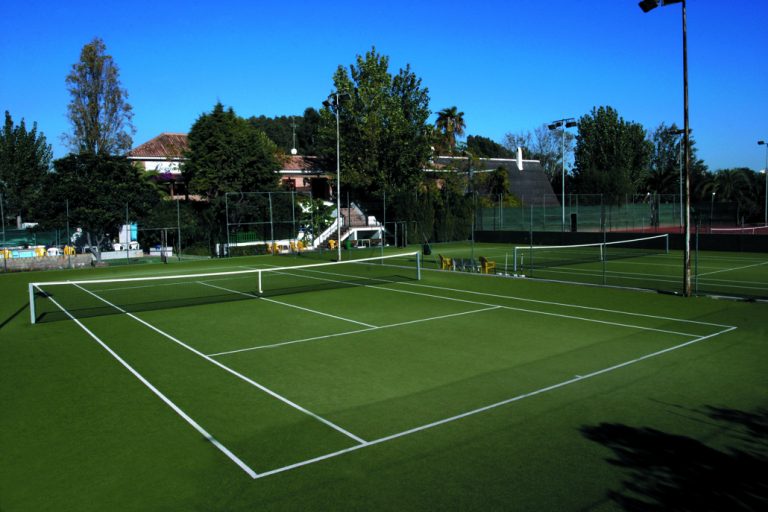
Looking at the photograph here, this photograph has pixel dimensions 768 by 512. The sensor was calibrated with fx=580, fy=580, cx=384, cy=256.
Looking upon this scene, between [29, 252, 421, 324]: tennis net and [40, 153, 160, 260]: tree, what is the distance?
11.1 m

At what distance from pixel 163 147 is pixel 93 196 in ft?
80.3

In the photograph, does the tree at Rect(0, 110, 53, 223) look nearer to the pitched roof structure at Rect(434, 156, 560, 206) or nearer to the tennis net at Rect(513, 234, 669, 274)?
the tennis net at Rect(513, 234, 669, 274)

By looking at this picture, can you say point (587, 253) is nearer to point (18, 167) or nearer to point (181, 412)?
point (181, 412)

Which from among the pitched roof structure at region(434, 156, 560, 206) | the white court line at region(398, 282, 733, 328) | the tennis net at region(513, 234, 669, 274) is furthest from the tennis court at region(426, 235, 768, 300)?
the pitched roof structure at region(434, 156, 560, 206)

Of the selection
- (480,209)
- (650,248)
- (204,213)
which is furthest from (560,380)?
(480,209)

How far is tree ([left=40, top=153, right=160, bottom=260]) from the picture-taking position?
3591 cm

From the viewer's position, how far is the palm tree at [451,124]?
213 feet

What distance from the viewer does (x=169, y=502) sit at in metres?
6.44

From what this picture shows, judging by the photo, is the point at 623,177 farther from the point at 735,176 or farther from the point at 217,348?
the point at 217,348

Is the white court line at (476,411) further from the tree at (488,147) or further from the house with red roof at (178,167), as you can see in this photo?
the tree at (488,147)

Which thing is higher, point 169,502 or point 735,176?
point 735,176

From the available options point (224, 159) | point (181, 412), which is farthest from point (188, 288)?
point (224, 159)

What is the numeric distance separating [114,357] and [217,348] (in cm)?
224

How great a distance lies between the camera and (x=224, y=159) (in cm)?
4741
